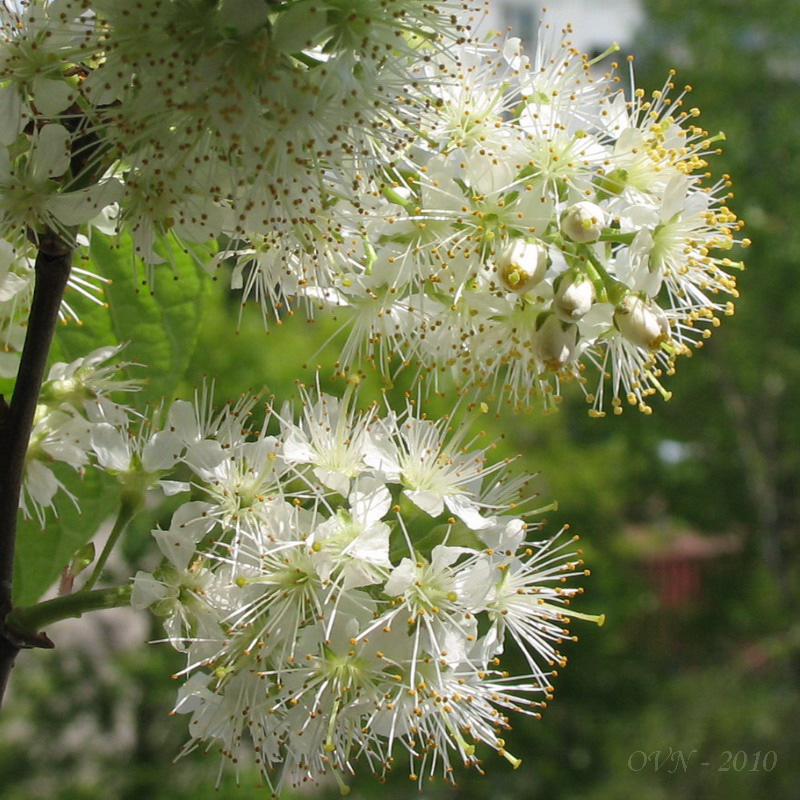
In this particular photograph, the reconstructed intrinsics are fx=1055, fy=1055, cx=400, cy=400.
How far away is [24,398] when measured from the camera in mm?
1023

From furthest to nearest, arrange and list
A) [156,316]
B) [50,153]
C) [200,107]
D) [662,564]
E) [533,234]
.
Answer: [662,564]
[156,316]
[533,234]
[50,153]
[200,107]

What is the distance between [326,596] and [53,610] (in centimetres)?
27

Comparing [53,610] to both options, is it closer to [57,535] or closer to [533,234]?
[57,535]

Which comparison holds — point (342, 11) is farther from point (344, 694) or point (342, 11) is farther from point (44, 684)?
point (44, 684)

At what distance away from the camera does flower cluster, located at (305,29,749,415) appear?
3.98 feet

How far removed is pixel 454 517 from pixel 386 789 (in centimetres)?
703

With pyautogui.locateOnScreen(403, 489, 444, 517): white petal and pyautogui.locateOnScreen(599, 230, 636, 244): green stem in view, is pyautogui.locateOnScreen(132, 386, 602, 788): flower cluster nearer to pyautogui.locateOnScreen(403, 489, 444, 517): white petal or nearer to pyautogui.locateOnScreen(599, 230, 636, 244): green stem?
pyautogui.locateOnScreen(403, 489, 444, 517): white petal

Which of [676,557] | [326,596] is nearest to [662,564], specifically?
[676,557]

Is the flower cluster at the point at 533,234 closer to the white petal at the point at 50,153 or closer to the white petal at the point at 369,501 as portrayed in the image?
the white petal at the point at 369,501

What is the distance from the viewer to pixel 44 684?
7.54m

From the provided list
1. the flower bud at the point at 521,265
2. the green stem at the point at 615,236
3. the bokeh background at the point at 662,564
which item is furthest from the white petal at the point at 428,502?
the bokeh background at the point at 662,564

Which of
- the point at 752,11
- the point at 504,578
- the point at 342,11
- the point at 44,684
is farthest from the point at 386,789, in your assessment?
the point at 752,11

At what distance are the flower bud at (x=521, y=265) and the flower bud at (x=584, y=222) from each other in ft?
0.13

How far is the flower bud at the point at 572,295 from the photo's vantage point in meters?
1.17
